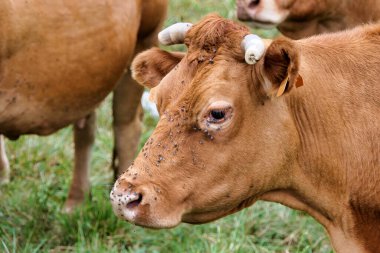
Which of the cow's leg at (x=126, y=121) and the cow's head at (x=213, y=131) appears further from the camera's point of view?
the cow's leg at (x=126, y=121)

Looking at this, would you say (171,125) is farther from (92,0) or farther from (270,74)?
(92,0)

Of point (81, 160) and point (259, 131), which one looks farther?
point (81, 160)

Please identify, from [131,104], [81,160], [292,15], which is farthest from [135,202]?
[81,160]

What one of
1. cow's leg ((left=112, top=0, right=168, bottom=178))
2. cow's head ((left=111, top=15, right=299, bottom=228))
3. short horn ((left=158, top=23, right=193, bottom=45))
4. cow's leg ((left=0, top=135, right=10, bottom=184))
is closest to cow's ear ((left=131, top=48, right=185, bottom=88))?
short horn ((left=158, top=23, right=193, bottom=45))

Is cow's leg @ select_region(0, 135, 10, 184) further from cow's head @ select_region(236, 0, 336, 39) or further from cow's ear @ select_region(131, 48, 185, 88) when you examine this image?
cow's ear @ select_region(131, 48, 185, 88)

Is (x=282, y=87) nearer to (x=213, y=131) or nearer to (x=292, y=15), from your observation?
(x=213, y=131)

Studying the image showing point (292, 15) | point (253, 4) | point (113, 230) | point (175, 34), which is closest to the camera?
point (175, 34)

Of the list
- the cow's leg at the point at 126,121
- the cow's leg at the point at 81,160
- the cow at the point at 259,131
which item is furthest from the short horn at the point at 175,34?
the cow's leg at the point at 81,160

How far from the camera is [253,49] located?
467cm

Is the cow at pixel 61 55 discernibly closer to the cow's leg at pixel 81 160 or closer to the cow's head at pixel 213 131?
the cow's leg at pixel 81 160

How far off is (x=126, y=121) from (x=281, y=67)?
336cm

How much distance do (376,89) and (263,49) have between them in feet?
2.58

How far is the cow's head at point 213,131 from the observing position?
473 centimetres

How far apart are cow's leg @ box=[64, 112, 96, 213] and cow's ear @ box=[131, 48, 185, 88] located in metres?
2.60
